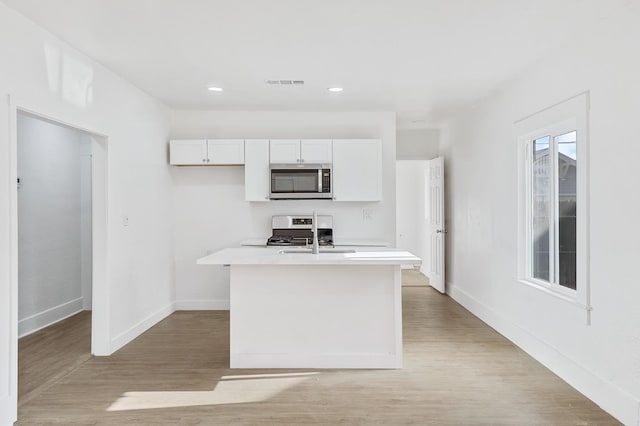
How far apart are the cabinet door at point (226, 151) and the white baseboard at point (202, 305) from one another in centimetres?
177

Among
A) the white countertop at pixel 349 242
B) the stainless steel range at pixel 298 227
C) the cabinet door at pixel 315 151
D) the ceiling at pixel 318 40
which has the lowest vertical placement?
the white countertop at pixel 349 242

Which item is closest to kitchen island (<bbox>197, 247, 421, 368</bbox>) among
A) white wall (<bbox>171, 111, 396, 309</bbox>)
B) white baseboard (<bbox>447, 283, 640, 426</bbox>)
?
white baseboard (<bbox>447, 283, 640, 426</bbox>)

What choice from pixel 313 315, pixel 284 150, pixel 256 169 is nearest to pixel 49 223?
pixel 256 169

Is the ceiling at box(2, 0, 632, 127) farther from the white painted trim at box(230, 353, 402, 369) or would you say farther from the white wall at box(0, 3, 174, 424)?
the white painted trim at box(230, 353, 402, 369)

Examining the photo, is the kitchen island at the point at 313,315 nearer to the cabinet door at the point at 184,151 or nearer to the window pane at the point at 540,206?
the window pane at the point at 540,206

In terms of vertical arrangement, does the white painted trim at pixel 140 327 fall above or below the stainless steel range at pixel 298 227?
below

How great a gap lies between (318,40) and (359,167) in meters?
2.24

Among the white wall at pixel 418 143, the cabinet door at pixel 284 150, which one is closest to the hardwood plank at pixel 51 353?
the cabinet door at pixel 284 150

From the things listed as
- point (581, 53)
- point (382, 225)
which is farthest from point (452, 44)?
point (382, 225)

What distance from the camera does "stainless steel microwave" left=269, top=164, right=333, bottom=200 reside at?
512 centimetres

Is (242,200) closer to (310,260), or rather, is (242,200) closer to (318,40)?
(310,260)

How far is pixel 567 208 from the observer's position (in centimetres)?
330

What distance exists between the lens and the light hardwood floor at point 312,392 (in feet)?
8.73

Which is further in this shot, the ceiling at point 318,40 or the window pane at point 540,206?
the window pane at point 540,206
